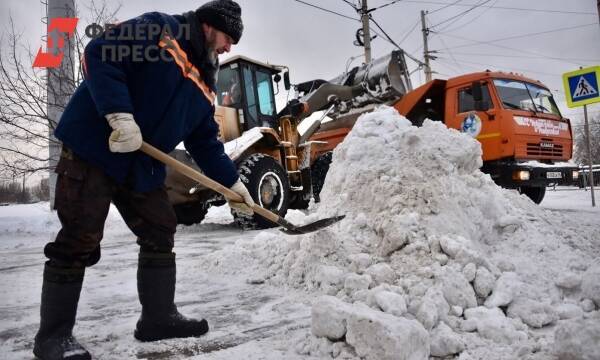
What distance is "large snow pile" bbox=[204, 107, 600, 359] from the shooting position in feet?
5.18

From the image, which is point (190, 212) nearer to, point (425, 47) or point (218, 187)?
point (218, 187)

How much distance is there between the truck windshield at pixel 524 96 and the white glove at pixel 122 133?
21.1 feet

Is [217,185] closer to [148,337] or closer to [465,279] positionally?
[148,337]

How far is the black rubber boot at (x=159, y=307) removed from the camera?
6.12 ft

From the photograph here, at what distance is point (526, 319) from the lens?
74.3 inches

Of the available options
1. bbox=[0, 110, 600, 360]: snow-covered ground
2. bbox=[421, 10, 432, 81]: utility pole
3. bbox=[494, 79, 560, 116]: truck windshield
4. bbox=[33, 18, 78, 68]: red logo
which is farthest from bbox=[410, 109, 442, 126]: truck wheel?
bbox=[421, 10, 432, 81]: utility pole

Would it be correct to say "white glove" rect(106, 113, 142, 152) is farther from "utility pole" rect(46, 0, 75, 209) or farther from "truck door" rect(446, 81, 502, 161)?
"utility pole" rect(46, 0, 75, 209)

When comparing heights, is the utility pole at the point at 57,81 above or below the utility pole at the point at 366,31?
below

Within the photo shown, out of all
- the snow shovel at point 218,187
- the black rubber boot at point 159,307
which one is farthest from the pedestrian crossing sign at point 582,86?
the black rubber boot at point 159,307

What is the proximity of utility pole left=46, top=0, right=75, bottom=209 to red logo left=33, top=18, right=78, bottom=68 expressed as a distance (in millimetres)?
18

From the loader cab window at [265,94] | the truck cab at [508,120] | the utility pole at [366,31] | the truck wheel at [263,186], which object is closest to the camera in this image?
the truck wheel at [263,186]

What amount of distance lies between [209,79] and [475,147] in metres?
2.38

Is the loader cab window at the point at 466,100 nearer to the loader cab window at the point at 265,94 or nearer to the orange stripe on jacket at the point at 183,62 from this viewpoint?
the loader cab window at the point at 265,94

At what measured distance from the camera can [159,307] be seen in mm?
1892
